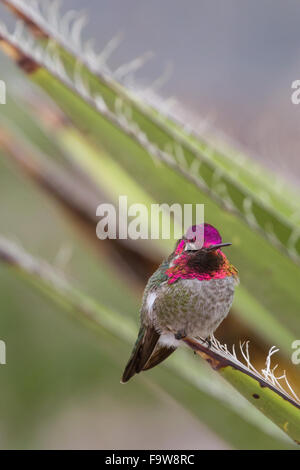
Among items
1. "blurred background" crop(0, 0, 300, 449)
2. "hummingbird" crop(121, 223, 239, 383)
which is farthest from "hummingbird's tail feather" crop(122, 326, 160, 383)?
"blurred background" crop(0, 0, 300, 449)

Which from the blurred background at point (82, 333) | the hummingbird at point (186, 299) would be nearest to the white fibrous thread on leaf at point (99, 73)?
the hummingbird at point (186, 299)

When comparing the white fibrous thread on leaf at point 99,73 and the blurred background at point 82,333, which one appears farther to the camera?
the blurred background at point 82,333

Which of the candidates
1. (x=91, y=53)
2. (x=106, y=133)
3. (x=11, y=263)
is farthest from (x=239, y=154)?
(x=11, y=263)

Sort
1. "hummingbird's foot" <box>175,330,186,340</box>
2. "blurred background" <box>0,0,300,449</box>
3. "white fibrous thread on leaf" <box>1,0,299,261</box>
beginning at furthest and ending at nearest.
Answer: "blurred background" <box>0,0,300,449</box>
"white fibrous thread on leaf" <box>1,0,299,261</box>
"hummingbird's foot" <box>175,330,186,340</box>

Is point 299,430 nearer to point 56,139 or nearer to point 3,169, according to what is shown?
point 56,139

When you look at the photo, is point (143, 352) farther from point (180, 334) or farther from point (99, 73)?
point (99, 73)

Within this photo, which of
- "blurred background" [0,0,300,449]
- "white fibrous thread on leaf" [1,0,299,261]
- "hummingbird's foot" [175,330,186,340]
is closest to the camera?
"hummingbird's foot" [175,330,186,340]

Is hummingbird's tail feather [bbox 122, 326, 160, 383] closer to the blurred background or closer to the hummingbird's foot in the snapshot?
the hummingbird's foot

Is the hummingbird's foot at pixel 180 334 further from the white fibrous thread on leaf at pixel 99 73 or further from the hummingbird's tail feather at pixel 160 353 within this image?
the white fibrous thread on leaf at pixel 99 73

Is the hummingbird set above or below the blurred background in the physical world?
below
